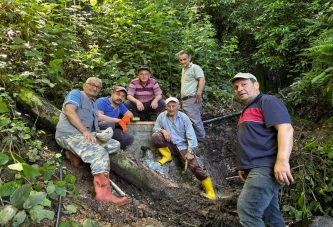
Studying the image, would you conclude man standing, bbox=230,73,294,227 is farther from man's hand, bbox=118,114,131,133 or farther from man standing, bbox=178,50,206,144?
man standing, bbox=178,50,206,144

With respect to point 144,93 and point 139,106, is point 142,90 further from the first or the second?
point 139,106

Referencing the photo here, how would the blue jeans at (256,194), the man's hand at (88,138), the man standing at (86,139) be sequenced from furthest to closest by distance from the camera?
1. the man's hand at (88,138)
2. the man standing at (86,139)
3. the blue jeans at (256,194)

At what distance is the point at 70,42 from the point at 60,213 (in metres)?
4.28

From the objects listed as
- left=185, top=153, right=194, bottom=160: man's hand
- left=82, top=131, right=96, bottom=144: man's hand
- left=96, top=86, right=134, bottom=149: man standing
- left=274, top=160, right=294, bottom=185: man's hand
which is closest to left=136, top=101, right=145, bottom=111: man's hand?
left=96, top=86, right=134, bottom=149: man standing

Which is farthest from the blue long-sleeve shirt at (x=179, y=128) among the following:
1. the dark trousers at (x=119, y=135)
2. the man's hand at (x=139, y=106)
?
the man's hand at (x=139, y=106)

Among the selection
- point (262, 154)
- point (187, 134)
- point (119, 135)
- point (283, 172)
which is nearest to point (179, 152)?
point (187, 134)

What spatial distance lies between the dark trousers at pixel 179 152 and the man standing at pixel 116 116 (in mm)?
492

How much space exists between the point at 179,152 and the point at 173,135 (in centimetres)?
36

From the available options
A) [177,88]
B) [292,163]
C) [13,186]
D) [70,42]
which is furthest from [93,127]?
[177,88]

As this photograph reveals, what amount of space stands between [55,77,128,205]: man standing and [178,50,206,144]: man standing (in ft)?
A: 7.71

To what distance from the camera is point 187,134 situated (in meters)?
5.41

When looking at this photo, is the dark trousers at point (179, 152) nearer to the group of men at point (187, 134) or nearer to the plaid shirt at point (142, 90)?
the group of men at point (187, 134)

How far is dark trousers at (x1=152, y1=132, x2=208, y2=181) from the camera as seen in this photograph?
513cm

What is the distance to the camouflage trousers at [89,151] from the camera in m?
3.86
